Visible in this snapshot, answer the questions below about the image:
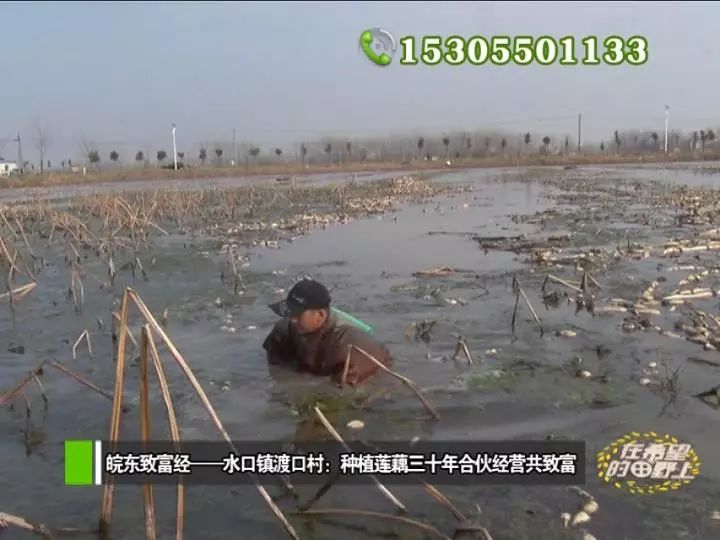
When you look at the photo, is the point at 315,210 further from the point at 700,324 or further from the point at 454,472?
the point at 454,472

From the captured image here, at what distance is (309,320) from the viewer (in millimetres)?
7465

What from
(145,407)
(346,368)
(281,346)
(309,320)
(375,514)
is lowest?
(375,514)

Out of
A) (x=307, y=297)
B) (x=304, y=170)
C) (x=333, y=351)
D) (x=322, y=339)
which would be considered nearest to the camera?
(x=307, y=297)

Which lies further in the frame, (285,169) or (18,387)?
(285,169)

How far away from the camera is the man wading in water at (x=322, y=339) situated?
7230 mm

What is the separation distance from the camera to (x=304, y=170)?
80938 mm

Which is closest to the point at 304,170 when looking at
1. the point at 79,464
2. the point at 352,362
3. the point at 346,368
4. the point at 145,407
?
the point at 352,362

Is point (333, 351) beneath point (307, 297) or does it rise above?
beneath

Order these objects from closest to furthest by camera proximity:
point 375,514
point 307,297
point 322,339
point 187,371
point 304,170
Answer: point 187,371 < point 375,514 < point 307,297 < point 322,339 < point 304,170

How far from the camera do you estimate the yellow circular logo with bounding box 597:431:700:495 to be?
5242mm

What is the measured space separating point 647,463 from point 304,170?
7701cm

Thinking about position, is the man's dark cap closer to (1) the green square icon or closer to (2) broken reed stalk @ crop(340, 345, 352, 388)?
(2) broken reed stalk @ crop(340, 345, 352, 388)

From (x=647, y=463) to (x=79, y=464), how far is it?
4.57 metres

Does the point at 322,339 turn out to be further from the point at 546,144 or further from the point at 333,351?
the point at 546,144
